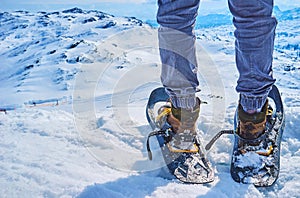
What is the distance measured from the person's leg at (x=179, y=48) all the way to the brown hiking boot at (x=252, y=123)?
9.1 inches

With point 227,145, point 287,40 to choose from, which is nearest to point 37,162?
point 227,145

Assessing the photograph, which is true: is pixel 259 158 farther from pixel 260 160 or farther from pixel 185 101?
pixel 185 101

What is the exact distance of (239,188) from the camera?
3.93ft

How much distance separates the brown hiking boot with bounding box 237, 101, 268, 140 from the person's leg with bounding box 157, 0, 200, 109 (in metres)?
0.23

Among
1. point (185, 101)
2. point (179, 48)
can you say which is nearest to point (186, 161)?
point (185, 101)

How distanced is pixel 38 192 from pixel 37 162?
26 cm

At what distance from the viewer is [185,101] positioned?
1.36m

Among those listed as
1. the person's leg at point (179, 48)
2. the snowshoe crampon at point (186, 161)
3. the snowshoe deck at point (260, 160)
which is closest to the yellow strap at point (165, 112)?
the snowshoe crampon at point (186, 161)

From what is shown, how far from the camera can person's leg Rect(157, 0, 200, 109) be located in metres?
1.29

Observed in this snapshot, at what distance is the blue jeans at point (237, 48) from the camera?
118 cm

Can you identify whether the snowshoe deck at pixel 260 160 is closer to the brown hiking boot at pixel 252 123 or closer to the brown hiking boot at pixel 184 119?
the brown hiking boot at pixel 252 123

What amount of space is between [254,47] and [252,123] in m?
0.33

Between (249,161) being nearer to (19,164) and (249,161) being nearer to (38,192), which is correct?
(38,192)

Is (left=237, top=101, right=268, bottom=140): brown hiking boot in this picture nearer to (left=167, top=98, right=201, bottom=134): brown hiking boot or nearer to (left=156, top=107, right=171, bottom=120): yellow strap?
(left=167, top=98, right=201, bottom=134): brown hiking boot
